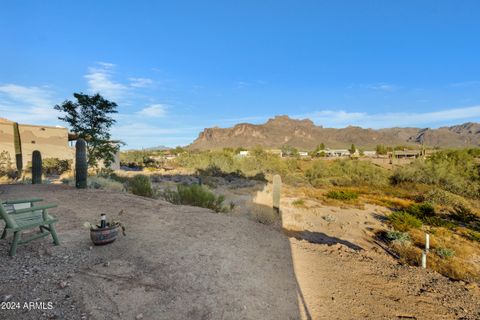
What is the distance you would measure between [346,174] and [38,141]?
1004 inches

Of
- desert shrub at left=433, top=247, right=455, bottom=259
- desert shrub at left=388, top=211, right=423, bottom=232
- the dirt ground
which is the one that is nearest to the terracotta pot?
the dirt ground

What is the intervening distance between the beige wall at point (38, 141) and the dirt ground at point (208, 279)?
17.0 meters

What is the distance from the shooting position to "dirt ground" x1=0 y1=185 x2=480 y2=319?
8.95 ft

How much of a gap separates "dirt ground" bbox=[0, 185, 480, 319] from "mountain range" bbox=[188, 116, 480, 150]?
76.8m

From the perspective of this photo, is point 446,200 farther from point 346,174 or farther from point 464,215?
point 346,174

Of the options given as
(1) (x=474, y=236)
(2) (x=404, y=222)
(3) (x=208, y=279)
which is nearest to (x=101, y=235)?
(3) (x=208, y=279)

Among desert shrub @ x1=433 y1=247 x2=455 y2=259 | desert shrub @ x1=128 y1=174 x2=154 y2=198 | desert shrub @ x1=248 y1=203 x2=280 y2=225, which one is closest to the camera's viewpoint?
desert shrub @ x1=433 y1=247 x2=455 y2=259

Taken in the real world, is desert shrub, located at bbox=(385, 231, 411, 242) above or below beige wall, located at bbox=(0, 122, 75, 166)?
below

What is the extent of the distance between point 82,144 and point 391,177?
21477mm

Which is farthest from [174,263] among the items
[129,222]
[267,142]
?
Answer: [267,142]

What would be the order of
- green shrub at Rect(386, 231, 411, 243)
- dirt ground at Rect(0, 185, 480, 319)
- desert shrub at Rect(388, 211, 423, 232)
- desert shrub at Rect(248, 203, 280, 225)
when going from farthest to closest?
desert shrub at Rect(388, 211, 423, 232), desert shrub at Rect(248, 203, 280, 225), green shrub at Rect(386, 231, 411, 243), dirt ground at Rect(0, 185, 480, 319)

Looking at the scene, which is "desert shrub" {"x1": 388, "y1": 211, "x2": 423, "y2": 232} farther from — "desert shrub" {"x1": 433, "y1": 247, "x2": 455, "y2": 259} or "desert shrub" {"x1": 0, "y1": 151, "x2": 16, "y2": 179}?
"desert shrub" {"x1": 0, "y1": 151, "x2": 16, "y2": 179}

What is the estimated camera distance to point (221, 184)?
17438 millimetres

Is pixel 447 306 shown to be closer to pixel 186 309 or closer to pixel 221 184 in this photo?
pixel 186 309
